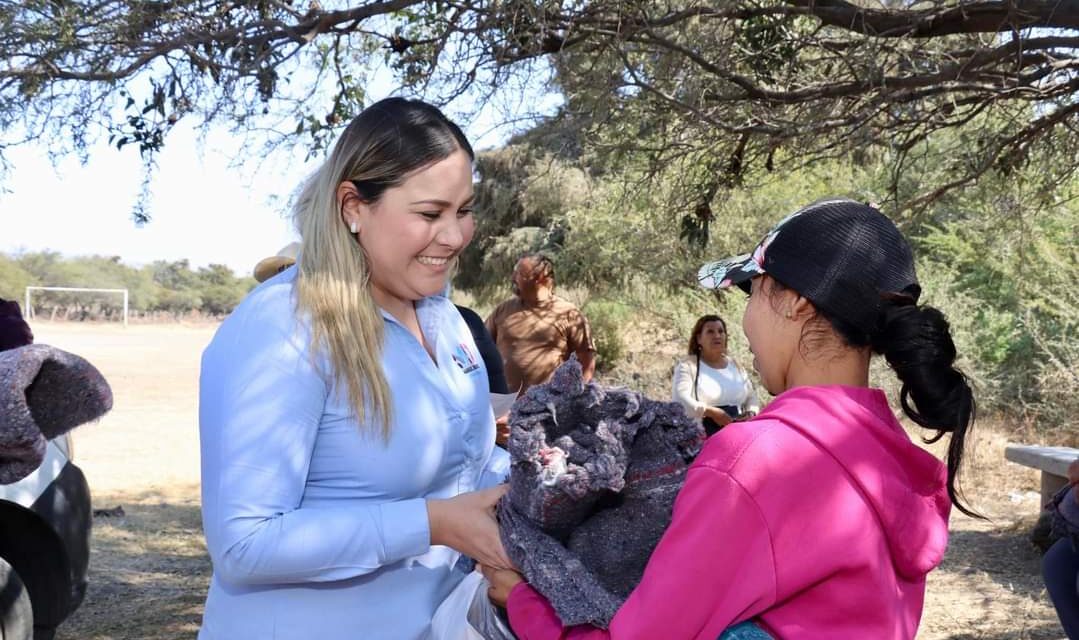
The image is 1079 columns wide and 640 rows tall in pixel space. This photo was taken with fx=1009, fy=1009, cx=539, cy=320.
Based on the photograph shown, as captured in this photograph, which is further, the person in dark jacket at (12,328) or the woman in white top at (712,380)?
the woman in white top at (712,380)

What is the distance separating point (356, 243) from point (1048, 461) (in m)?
7.06

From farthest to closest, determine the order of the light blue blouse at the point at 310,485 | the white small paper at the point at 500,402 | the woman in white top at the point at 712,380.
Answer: the woman in white top at the point at 712,380 → the white small paper at the point at 500,402 → the light blue blouse at the point at 310,485

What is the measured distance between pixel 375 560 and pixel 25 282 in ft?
205

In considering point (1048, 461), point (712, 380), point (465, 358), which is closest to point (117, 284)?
point (712, 380)

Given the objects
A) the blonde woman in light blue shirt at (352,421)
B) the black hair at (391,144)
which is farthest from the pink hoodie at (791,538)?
the black hair at (391,144)

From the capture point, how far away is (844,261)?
5.21ft

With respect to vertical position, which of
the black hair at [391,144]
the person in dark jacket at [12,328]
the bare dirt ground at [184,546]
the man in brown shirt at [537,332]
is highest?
the black hair at [391,144]

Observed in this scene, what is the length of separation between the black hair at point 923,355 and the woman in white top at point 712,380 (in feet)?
19.9

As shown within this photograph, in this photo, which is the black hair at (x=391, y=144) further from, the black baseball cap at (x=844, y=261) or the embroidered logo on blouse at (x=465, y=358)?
the black baseball cap at (x=844, y=261)

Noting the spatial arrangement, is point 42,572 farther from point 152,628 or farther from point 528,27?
point 528,27

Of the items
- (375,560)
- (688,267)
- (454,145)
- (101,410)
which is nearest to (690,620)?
(375,560)

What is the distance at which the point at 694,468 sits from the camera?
4.69 feet

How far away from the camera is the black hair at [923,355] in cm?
158

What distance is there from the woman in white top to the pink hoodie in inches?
244
